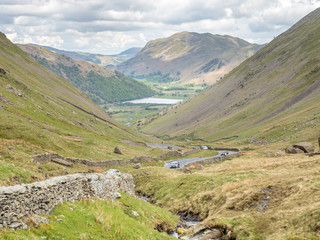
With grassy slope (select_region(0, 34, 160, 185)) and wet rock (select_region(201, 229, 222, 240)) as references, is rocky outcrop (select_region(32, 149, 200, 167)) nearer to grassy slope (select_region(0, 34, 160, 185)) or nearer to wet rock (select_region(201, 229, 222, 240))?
grassy slope (select_region(0, 34, 160, 185))

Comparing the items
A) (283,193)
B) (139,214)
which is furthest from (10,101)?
(283,193)

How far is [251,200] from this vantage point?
3181cm

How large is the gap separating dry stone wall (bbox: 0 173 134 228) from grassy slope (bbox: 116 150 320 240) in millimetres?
9421

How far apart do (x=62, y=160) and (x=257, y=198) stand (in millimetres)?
30344

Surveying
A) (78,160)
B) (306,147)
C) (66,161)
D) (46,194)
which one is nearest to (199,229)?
(46,194)

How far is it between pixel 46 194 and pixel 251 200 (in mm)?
19294

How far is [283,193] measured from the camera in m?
30.6

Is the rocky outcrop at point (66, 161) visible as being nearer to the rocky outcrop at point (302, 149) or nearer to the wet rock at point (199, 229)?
the wet rock at point (199, 229)

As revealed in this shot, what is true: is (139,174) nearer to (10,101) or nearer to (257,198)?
(257,198)

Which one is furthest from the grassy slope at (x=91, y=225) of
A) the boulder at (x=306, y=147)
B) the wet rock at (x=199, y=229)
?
the boulder at (x=306, y=147)

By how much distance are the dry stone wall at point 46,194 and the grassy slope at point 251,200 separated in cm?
942

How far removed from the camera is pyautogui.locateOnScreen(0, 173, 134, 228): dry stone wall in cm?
1648

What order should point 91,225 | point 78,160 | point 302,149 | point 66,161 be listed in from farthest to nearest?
point 302,149 < point 78,160 < point 66,161 < point 91,225

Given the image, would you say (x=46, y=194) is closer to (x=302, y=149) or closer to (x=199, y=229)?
(x=199, y=229)
